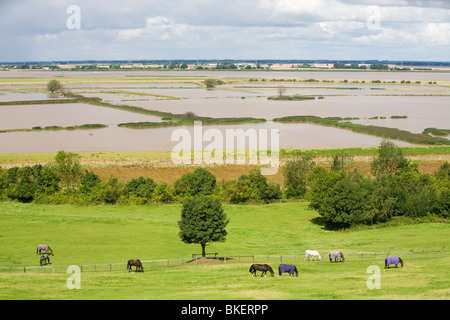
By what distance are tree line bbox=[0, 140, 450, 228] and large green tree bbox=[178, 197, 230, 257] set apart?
43.2 feet

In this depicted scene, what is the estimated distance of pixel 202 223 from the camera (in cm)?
2981

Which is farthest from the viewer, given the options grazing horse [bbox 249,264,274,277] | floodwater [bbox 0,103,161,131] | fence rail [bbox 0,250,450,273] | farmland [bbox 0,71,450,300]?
floodwater [bbox 0,103,161,131]

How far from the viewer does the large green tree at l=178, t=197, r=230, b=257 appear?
29781 mm

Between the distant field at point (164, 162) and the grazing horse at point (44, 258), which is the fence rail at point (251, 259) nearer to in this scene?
the grazing horse at point (44, 258)

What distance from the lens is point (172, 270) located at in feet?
86.3

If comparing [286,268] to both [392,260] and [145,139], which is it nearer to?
[392,260]

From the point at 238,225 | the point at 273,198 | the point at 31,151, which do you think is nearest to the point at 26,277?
the point at 238,225

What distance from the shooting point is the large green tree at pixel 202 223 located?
29.8 metres

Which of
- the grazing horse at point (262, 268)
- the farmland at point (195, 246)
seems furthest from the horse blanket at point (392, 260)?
the grazing horse at point (262, 268)

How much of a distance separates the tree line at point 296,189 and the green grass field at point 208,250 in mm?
1595

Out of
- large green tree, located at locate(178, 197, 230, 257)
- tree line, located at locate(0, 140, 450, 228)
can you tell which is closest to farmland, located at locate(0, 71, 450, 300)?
tree line, located at locate(0, 140, 450, 228)

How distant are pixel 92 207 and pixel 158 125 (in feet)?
162

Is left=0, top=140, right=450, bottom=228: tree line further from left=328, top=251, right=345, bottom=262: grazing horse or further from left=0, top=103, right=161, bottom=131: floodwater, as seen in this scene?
left=0, top=103, right=161, bottom=131: floodwater

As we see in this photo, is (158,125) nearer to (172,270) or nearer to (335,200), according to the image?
(335,200)
